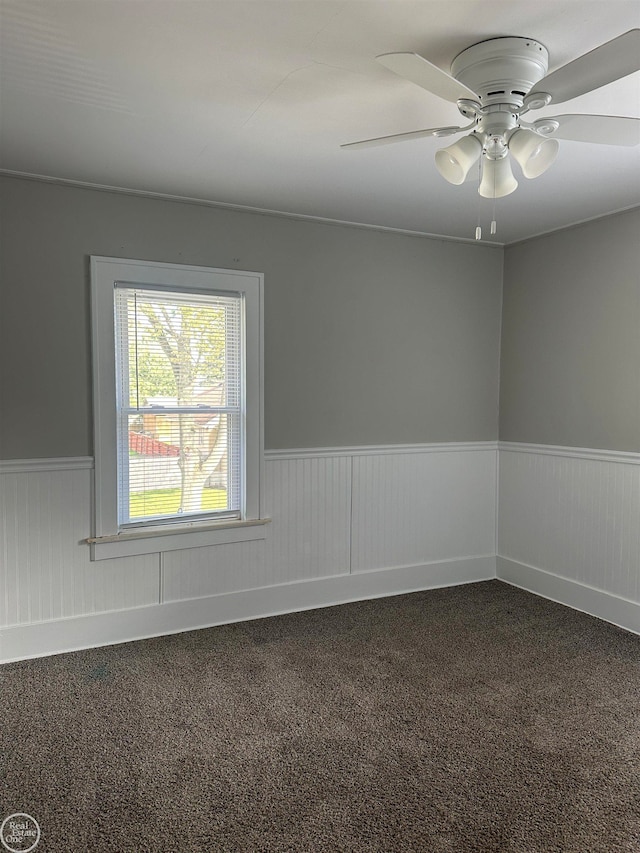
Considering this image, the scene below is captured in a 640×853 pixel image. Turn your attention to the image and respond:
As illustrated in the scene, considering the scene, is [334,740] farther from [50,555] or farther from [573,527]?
[573,527]

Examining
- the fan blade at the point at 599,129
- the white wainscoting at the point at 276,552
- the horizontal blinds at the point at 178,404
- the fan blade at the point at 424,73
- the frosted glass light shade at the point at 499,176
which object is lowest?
the white wainscoting at the point at 276,552

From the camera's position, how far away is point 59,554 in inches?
131

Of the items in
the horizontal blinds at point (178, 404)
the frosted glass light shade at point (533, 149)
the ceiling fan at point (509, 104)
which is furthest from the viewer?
the horizontal blinds at point (178, 404)

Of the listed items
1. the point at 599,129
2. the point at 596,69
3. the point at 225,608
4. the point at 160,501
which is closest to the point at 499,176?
the point at 599,129

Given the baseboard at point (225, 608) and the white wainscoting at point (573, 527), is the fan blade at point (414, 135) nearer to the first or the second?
the white wainscoting at point (573, 527)

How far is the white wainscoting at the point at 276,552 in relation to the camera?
3275 mm

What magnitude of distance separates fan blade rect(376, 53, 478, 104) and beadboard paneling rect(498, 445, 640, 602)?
2642 millimetres

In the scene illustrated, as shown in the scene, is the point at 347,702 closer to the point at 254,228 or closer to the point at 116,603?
the point at 116,603

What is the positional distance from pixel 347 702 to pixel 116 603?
1448 mm

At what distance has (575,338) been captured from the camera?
4.06 metres

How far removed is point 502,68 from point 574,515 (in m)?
2.92

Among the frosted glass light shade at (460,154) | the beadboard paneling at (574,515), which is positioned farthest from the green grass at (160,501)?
the frosted glass light shade at (460,154)

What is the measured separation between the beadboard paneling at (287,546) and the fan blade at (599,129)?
243cm

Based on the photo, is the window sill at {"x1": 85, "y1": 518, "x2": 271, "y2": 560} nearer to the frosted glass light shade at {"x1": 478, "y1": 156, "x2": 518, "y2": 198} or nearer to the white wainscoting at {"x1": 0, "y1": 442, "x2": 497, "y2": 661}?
the white wainscoting at {"x1": 0, "y1": 442, "x2": 497, "y2": 661}
